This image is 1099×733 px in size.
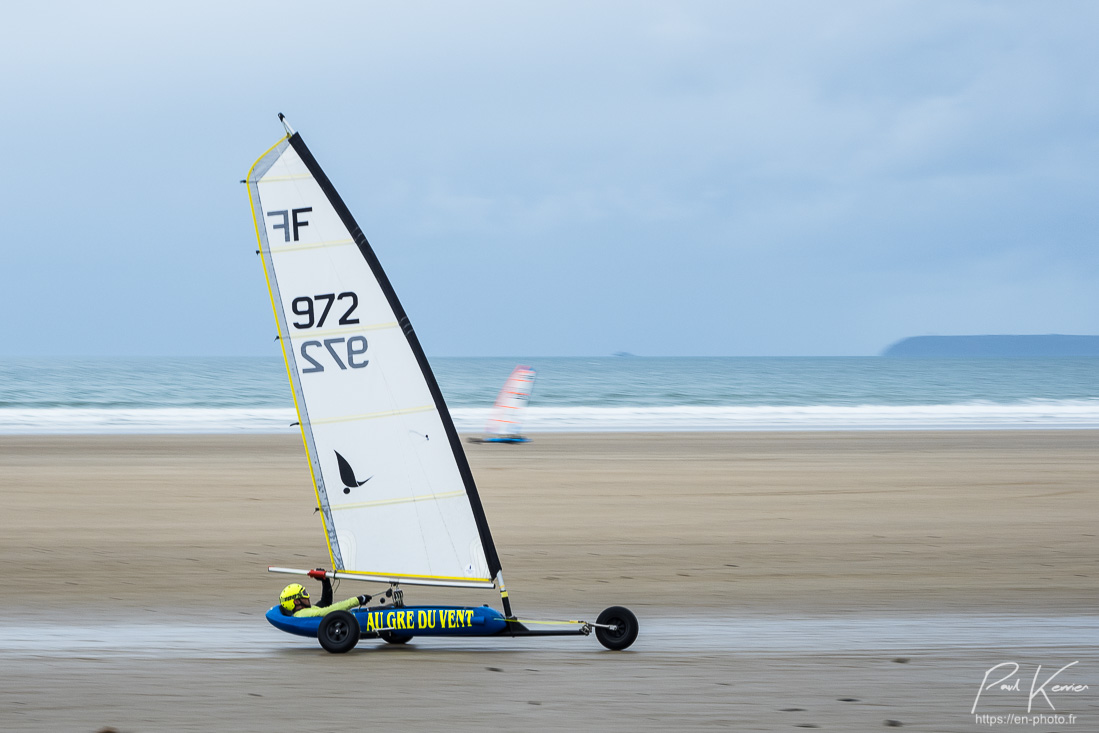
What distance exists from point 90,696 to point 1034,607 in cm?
736

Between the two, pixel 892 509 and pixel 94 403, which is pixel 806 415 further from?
pixel 94 403

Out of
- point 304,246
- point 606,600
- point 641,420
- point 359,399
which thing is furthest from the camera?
point 641,420

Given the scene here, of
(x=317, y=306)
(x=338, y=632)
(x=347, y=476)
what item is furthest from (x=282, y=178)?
(x=338, y=632)

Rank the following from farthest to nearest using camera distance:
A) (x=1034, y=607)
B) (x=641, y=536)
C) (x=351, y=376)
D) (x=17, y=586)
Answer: (x=641, y=536) < (x=17, y=586) < (x=1034, y=607) < (x=351, y=376)

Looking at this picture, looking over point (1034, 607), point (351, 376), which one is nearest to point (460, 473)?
point (351, 376)

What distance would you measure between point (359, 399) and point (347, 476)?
52 centimetres

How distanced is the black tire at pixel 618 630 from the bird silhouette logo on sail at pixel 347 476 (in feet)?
6.19

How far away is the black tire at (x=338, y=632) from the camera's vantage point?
240 inches

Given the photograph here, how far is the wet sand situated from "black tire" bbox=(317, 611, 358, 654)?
12cm

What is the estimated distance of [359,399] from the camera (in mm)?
6066

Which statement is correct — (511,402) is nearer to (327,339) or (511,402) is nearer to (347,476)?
(347,476)

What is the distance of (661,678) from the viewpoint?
19.2 ft

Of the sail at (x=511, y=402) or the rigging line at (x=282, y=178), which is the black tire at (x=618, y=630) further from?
the sail at (x=511, y=402)

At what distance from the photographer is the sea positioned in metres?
30.5
